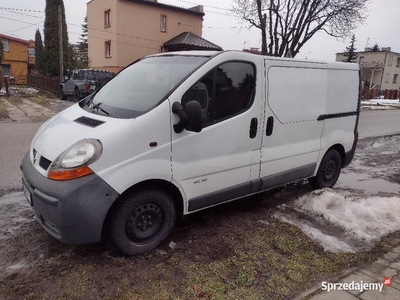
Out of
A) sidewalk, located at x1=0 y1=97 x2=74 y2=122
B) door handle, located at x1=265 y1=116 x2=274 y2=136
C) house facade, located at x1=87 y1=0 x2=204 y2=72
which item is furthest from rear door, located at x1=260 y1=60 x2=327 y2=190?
house facade, located at x1=87 y1=0 x2=204 y2=72

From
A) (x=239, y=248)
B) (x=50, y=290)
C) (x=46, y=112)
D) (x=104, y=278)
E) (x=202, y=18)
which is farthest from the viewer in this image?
(x=202, y=18)

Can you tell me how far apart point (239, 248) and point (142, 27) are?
27.5m

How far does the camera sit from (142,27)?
→ 2769cm

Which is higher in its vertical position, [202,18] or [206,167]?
[202,18]

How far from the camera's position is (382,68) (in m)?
51.3

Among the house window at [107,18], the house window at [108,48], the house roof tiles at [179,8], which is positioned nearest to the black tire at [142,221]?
the house roof tiles at [179,8]

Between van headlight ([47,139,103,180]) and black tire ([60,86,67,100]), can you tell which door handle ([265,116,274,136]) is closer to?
van headlight ([47,139,103,180])

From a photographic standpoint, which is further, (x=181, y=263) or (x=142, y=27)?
(x=142, y=27)

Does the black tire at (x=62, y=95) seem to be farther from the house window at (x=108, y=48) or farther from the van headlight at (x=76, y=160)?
the van headlight at (x=76, y=160)

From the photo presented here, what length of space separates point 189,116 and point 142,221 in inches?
44.3

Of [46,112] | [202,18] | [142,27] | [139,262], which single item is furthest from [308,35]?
[139,262]

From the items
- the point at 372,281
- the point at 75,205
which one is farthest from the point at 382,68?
the point at 75,205

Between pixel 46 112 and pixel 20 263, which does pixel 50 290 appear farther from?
pixel 46 112

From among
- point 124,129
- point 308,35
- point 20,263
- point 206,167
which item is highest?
point 308,35
